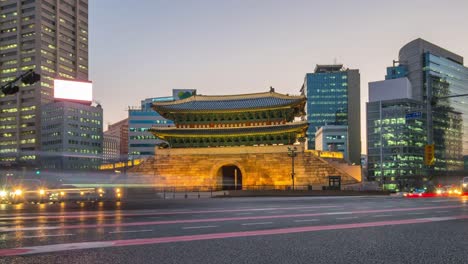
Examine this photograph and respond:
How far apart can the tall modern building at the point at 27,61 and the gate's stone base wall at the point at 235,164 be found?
85363 millimetres

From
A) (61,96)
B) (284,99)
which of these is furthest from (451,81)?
(61,96)

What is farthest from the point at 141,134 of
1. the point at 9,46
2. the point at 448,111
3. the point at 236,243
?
the point at 236,243

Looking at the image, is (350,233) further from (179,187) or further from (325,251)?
(179,187)

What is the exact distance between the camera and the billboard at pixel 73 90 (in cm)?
4762

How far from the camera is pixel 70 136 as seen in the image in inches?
5389

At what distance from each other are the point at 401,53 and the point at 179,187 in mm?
144867

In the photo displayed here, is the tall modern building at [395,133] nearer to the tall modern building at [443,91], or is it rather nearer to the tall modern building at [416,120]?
the tall modern building at [416,120]

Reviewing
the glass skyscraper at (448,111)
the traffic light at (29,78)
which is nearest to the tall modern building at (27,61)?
the glass skyscraper at (448,111)

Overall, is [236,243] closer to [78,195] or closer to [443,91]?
[78,195]

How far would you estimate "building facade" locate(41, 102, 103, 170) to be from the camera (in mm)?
134500

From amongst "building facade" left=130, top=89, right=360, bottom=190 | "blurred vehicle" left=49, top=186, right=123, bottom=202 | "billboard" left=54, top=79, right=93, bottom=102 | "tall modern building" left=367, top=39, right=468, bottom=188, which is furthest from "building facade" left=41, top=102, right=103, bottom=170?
"blurred vehicle" left=49, top=186, right=123, bottom=202

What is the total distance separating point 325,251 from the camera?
8.57m

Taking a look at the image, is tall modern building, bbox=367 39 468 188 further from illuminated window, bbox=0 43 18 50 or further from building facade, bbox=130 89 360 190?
illuminated window, bbox=0 43 18 50

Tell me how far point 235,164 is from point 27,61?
103299 mm
